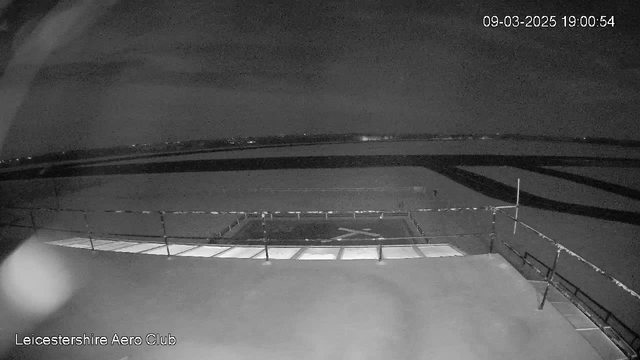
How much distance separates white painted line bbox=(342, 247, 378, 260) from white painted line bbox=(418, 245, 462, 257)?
1194 millimetres

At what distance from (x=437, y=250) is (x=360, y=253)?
6.85ft

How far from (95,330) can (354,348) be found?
296cm

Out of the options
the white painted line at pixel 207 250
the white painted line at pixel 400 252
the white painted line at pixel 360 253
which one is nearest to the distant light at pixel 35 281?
the white painted line at pixel 207 250

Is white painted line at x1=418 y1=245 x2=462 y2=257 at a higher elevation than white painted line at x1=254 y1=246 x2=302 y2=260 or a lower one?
lower

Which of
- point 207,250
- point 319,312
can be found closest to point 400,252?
point 319,312

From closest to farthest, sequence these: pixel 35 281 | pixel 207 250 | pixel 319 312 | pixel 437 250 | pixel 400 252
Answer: pixel 319 312 → pixel 35 281 → pixel 400 252 → pixel 207 250 → pixel 437 250

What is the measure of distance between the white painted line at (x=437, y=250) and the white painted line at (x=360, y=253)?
47.0 inches

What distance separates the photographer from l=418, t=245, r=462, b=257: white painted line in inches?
254

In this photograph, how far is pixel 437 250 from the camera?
6.92 metres

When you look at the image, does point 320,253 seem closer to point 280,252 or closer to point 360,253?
point 360,253

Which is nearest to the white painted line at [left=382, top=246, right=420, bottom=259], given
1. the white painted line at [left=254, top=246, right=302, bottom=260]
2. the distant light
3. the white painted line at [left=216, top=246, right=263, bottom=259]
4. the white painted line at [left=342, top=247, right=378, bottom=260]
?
the white painted line at [left=342, top=247, right=378, bottom=260]

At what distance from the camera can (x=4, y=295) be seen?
430cm

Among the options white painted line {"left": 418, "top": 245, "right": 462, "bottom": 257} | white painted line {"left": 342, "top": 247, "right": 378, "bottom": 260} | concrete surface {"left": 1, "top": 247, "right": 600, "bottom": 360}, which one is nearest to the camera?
concrete surface {"left": 1, "top": 247, "right": 600, "bottom": 360}

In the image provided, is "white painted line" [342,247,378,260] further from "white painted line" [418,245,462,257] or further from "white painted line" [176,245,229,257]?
"white painted line" [176,245,229,257]
